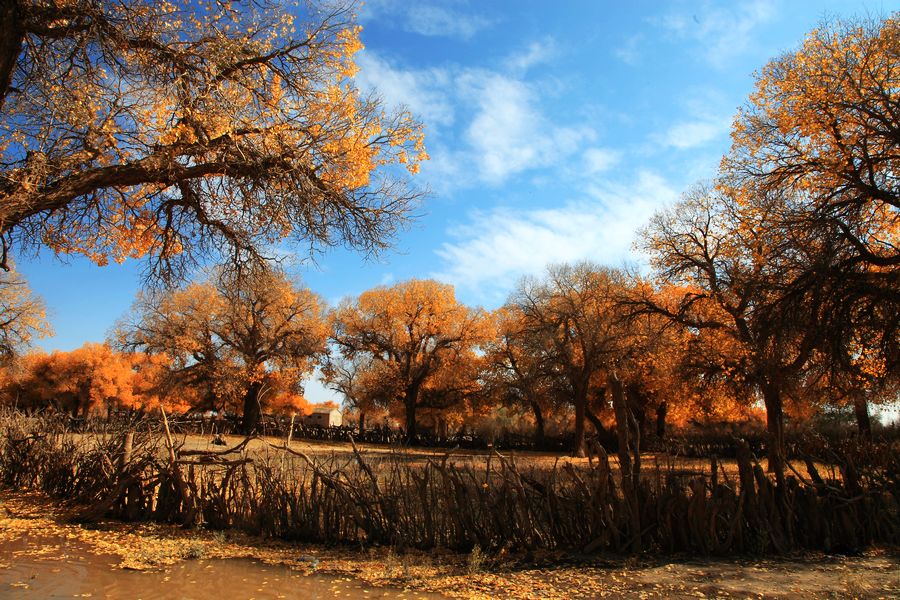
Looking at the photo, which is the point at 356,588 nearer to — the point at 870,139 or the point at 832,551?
the point at 832,551

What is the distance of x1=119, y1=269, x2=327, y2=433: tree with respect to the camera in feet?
115

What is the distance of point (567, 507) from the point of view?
23.2 ft

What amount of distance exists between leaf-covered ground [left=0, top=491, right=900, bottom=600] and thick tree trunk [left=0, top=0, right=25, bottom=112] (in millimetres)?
5801

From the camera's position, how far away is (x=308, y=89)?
9062 mm

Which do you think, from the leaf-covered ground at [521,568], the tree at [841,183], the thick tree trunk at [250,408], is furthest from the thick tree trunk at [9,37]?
the thick tree trunk at [250,408]

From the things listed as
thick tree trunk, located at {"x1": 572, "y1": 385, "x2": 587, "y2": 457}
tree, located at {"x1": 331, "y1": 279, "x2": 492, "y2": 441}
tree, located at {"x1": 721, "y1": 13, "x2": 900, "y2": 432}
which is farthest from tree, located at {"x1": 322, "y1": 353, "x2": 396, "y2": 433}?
tree, located at {"x1": 721, "y1": 13, "x2": 900, "y2": 432}

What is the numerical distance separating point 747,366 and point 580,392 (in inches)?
376

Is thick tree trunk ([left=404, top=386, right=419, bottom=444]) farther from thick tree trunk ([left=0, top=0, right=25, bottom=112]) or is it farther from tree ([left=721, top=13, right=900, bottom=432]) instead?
thick tree trunk ([left=0, top=0, right=25, bottom=112])

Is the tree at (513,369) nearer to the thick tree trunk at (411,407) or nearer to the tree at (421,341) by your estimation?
the tree at (421,341)

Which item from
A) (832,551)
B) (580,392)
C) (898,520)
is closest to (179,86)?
(832,551)

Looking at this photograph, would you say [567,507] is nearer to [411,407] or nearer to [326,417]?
[411,407]

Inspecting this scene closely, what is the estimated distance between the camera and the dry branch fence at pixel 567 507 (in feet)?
22.8

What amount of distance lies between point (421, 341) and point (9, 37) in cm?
3486

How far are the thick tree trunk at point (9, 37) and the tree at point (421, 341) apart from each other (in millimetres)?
33775
